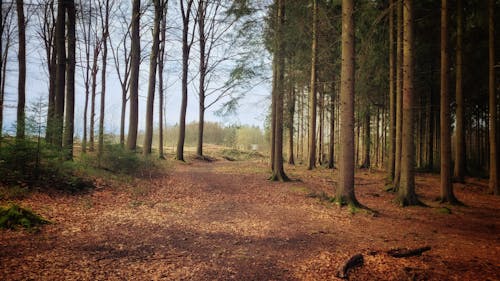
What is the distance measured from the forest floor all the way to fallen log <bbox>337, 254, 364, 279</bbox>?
0.29 feet

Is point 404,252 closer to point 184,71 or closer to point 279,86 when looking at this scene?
point 279,86

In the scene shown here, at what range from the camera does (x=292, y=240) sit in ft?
17.6

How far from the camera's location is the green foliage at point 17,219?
4.95m

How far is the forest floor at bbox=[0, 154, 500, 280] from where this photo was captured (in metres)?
3.87

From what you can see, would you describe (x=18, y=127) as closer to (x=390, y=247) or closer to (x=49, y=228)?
(x=49, y=228)

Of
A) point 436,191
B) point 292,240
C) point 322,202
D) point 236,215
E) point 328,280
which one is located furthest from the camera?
point 436,191

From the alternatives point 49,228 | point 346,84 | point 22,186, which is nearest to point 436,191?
point 346,84

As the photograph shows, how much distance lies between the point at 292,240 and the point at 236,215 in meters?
2.16

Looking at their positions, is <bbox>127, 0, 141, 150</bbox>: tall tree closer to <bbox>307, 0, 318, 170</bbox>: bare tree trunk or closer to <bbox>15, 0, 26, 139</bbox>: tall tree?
<bbox>15, 0, 26, 139</bbox>: tall tree

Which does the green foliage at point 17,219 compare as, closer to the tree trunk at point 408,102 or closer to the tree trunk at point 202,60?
the tree trunk at point 408,102

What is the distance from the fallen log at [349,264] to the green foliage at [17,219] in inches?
209

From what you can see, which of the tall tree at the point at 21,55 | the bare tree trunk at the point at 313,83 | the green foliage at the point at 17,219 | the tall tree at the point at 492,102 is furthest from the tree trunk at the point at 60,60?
the tall tree at the point at 492,102

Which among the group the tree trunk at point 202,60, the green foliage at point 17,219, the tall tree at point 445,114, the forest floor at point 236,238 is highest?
the tree trunk at point 202,60

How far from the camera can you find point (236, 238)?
542cm
